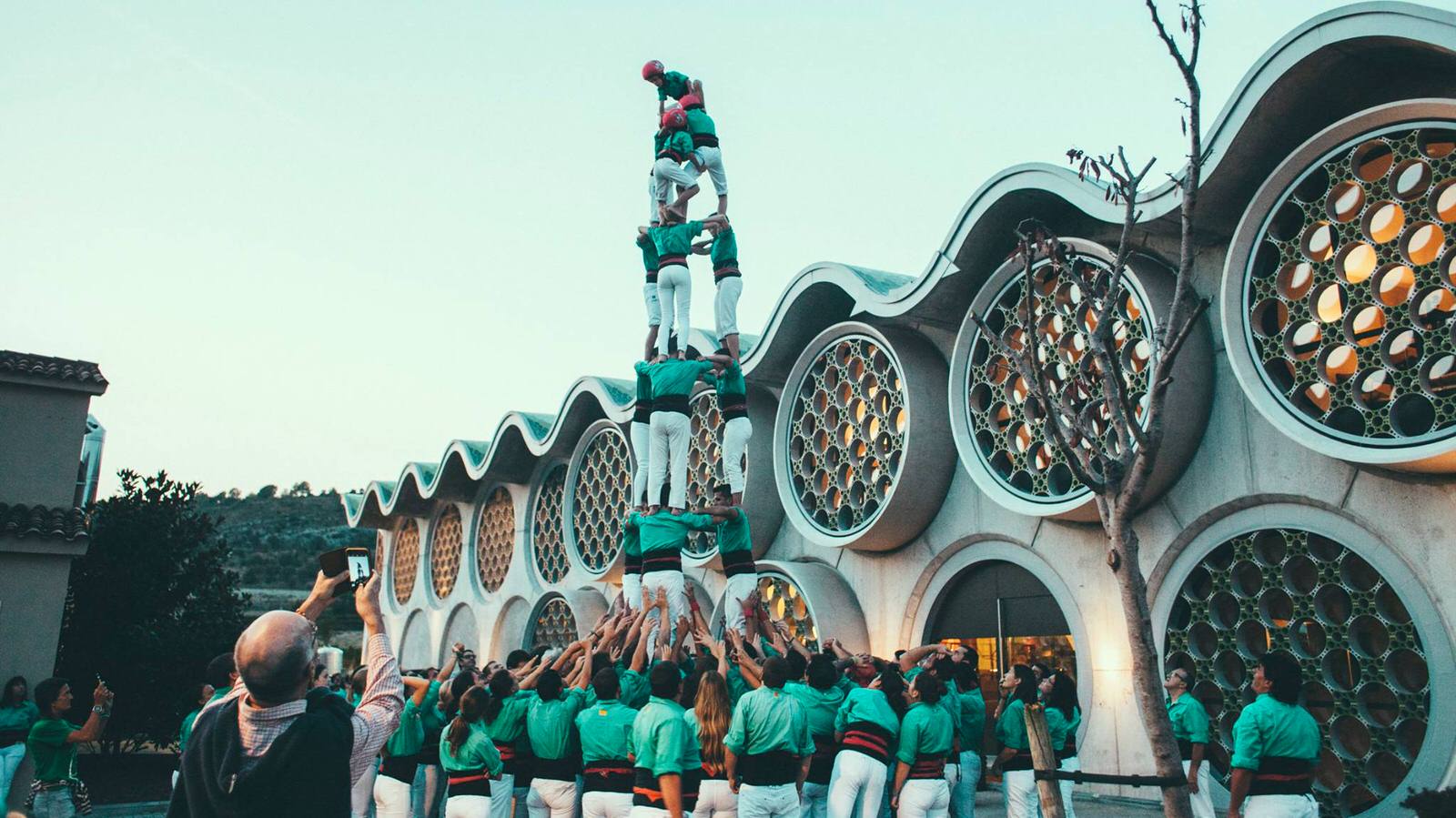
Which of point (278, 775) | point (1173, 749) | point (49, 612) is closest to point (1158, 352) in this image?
point (1173, 749)

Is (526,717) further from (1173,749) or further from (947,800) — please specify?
(1173,749)

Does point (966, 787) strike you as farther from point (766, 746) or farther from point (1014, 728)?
point (766, 746)

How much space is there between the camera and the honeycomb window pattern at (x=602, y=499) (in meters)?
20.9

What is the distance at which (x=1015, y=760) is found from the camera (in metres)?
8.29

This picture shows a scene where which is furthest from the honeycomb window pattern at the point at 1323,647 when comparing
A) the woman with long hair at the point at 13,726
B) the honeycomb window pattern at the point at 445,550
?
the honeycomb window pattern at the point at 445,550

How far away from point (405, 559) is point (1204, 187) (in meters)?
25.4

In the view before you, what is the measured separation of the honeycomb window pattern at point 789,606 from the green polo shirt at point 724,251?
6.66 meters

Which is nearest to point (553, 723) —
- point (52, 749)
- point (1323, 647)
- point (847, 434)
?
point (52, 749)

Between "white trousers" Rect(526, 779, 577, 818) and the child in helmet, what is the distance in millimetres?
6026

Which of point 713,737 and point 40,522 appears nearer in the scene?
point 713,737

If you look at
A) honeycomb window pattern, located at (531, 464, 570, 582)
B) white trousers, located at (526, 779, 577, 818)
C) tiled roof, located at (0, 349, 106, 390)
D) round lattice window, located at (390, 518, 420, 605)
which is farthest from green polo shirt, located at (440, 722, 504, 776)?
round lattice window, located at (390, 518, 420, 605)

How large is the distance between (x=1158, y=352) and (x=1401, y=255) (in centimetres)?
284

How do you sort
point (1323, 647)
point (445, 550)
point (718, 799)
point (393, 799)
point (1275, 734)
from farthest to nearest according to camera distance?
1. point (445, 550)
2. point (1323, 647)
3. point (393, 799)
4. point (718, 799)
5. point (1275, 734)

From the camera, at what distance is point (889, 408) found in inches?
601
